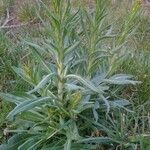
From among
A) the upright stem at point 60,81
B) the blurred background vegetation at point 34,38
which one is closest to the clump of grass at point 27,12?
the blurred background vegetation at point 34,38

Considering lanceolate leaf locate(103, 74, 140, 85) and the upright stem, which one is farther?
lanceolate leaf locate(103, 74, 140, 85)

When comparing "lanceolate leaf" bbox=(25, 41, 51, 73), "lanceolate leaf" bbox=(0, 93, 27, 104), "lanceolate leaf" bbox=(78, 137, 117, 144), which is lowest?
"lanceolate leaf" bbox=(78, 137, 117, 144)

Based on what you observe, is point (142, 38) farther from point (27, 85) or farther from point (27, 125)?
point (27, 125)

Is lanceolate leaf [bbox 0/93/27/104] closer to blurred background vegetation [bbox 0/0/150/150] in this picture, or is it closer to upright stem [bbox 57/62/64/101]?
blurred background vegetation [bbox 0/0/150/150]

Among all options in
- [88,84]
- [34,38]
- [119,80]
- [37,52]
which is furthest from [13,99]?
[34,38]

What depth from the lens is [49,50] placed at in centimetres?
277

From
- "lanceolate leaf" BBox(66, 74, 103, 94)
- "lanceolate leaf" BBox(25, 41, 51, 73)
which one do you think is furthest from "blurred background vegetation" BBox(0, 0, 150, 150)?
"lanceolate leaf" BBox(66, 74, 103, 94)

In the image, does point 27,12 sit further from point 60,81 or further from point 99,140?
point 99,140

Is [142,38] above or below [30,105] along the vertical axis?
above

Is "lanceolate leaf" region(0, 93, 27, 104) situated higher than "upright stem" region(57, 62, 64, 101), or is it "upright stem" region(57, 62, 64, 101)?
"upright stem" region(57, 62, 64, 101)

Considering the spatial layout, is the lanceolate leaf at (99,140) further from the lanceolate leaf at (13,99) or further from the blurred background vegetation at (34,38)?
the lanceolate leaf at (13,99)

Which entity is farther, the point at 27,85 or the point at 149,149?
the point at 27,85

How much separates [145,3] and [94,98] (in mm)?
2637

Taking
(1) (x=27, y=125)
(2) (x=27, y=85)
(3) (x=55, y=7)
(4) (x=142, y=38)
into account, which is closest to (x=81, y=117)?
(1) (x=27, y=125)
